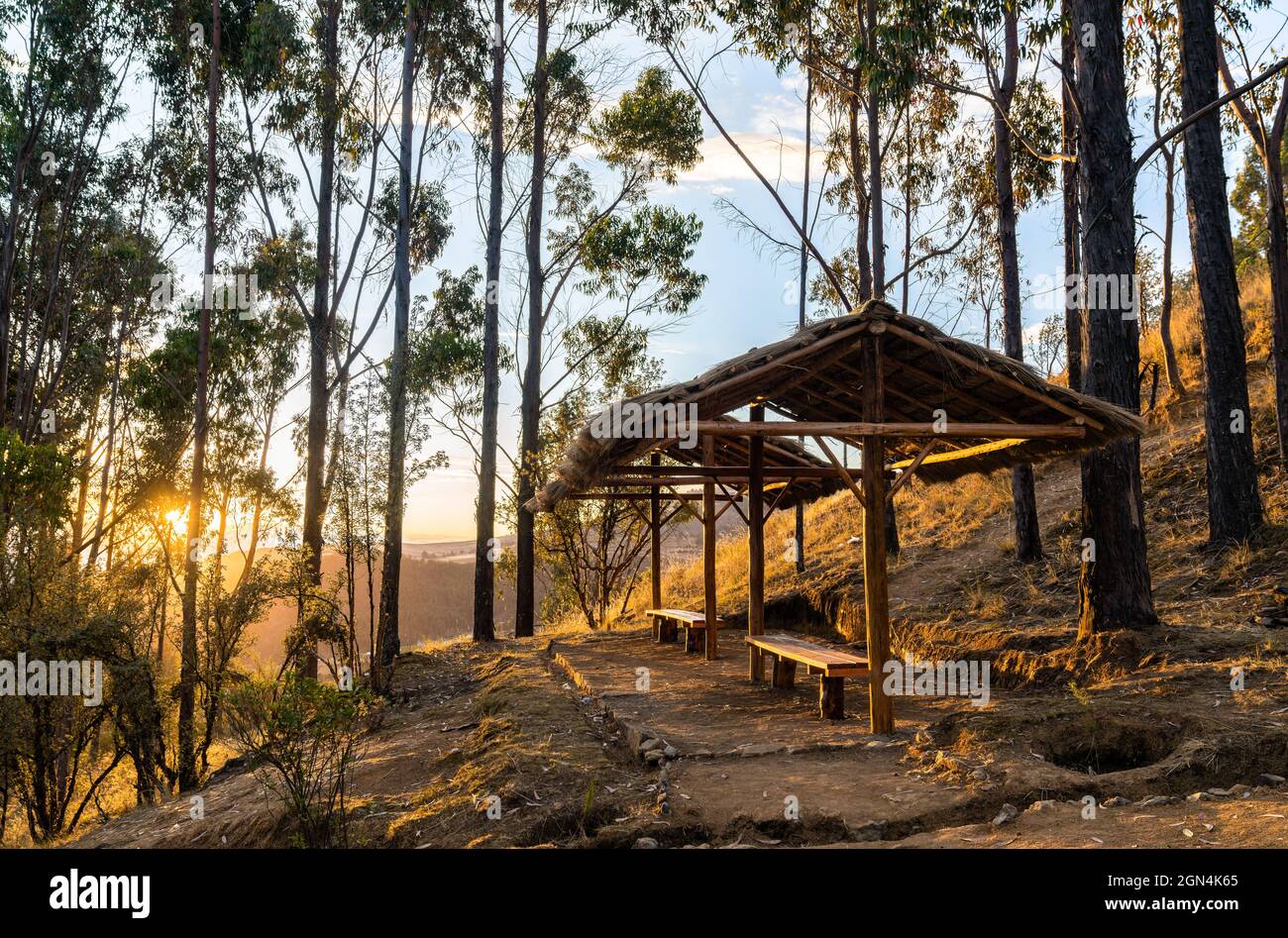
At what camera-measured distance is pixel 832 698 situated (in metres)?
6.86

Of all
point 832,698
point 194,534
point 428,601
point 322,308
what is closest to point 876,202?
point 832,698

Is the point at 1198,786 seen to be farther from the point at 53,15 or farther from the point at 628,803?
the point at 53,15

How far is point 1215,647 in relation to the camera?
693 centimetres

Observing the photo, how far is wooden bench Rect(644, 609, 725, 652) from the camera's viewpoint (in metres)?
11.0

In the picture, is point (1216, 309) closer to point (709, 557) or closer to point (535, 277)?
point (709, 557)

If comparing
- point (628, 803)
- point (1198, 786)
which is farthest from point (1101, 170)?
point (628, 803)

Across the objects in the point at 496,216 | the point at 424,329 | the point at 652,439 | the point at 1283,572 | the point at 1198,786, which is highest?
the point at 496,216

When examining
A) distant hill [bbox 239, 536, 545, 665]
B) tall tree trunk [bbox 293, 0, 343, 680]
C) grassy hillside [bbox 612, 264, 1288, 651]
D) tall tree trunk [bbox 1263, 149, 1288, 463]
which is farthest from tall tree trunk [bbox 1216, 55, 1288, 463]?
distant hill [bbox 239, 536, 545, 665]

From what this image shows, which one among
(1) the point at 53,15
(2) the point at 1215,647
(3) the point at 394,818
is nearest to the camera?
(3) the point at 394,818

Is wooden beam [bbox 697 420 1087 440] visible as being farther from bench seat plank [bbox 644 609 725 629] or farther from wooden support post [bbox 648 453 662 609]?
wooden support post [bbox 648 453 662 609]

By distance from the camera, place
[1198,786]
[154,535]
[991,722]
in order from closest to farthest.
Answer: [1198,786] → [991,722] → [154,535]

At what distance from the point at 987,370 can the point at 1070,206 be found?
795 centimetres

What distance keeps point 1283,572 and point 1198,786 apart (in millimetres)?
5122

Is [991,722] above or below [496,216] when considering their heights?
below
